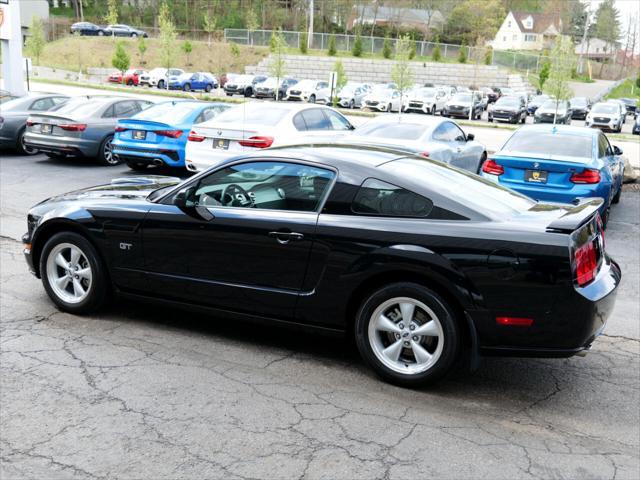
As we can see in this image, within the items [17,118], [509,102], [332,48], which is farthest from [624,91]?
[17,118]

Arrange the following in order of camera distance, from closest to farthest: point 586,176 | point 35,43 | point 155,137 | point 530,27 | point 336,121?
point 586,176
point 155,137
point 336,121
point 35,43
point 530,27

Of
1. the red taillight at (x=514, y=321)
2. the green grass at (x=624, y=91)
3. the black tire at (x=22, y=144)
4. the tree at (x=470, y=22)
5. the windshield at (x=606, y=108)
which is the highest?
the tree at (x=470, y=22)

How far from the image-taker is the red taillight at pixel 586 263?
433 centimetres

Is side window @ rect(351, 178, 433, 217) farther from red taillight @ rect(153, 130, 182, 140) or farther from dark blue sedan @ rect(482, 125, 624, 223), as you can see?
red taillight @ rect(153, 130, 182, 140)

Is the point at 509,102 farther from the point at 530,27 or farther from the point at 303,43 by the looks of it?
the point at 530,27

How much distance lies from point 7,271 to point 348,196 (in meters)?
4.16

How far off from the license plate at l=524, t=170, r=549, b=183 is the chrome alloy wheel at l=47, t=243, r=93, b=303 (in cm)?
644

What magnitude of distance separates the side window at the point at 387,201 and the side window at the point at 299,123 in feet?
26.0

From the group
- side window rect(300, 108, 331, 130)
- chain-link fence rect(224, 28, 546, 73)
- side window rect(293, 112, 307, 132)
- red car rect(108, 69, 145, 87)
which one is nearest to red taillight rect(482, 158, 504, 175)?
side window rect(293, 112, 307, 132)

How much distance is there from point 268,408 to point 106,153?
12137 mm

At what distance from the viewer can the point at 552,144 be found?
10.6m

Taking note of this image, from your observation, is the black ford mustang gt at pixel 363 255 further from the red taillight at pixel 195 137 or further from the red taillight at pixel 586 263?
the red taillight at pixel 195 137

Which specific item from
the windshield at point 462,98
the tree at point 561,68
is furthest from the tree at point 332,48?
the tree at point 561,68

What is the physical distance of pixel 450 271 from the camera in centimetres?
441
